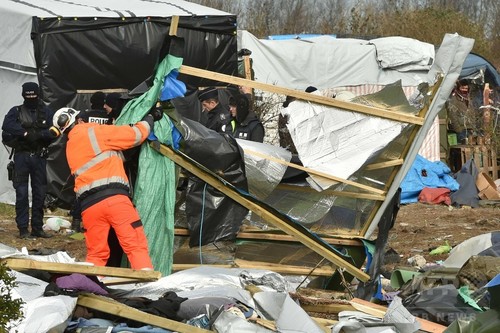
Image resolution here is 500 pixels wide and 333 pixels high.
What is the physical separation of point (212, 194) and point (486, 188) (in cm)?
912

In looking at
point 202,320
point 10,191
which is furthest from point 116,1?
point 202,320

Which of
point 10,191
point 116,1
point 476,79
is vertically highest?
point 116,1

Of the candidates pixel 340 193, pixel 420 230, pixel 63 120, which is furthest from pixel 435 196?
pixel 63 120

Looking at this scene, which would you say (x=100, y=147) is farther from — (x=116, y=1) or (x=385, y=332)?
(x=116, y=1)

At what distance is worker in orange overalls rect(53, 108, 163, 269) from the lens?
8406 mm

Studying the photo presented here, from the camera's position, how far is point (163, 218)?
8703 millimetres

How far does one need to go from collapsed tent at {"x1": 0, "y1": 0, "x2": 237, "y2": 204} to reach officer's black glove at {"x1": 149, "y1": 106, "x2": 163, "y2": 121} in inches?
257

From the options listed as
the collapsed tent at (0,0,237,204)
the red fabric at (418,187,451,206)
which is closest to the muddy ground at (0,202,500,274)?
the red fabric at (418,187,451,206)

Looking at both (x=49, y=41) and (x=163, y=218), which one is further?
(x=49, y=41)

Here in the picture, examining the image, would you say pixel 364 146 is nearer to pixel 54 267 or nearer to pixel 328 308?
pixel 328 308

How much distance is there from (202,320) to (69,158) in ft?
7.97

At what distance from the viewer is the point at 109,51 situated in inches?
627

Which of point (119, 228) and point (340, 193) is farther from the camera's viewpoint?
point (340, 193)

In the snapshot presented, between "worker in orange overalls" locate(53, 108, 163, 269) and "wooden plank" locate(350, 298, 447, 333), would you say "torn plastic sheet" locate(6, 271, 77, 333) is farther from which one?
"wooden plank" locate(350, 298, 447, 333)
